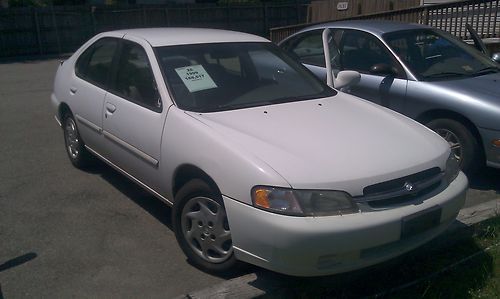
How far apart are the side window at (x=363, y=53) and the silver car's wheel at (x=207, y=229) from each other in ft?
10.6

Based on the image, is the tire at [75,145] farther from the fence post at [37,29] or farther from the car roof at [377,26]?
the fence post at [37,29]

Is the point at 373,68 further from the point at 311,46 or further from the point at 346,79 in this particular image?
the point at 311,46

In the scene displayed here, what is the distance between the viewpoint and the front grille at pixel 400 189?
3.17 meters

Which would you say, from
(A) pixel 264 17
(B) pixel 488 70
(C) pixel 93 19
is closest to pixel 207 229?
(B) pixel 488 70

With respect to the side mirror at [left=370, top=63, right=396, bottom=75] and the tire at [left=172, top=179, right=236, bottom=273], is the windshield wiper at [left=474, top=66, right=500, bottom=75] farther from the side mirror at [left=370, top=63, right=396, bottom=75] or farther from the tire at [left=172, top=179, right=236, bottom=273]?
the tire at [left=172, top=179, right=236, bottom=273]

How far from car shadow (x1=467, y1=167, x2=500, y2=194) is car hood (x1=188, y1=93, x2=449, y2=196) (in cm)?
167

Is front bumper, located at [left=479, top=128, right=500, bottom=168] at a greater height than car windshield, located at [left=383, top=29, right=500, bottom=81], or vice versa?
car windshield, located at [left=383, top=29, right=500, bottom=81]

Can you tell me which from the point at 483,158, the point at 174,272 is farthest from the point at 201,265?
the point at 483,158

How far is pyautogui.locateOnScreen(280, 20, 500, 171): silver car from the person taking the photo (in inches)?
202

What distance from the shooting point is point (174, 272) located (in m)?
3.73

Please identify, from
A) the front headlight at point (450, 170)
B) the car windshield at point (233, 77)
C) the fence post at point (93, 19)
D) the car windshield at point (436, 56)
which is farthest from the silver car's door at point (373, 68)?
the fence post at point (93, 19)

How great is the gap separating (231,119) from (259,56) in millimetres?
1239

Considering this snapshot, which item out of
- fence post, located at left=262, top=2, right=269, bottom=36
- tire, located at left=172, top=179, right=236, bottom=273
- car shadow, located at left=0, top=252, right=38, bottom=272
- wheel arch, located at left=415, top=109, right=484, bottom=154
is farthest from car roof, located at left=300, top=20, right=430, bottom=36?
fence post, located at left=262, top=2, right=269, bottom=36

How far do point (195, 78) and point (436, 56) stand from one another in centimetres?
319
